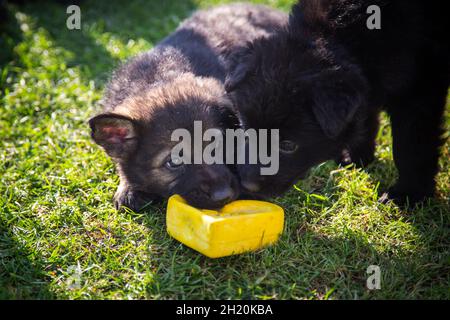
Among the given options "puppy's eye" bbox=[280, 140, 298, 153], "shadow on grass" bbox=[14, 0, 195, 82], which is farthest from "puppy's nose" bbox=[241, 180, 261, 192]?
"shadow on grass" bbox=[14, 0, 195, 82]

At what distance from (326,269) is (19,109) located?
3305 millimetres

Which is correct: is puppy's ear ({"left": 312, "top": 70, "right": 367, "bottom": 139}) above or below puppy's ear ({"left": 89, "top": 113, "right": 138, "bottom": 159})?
above

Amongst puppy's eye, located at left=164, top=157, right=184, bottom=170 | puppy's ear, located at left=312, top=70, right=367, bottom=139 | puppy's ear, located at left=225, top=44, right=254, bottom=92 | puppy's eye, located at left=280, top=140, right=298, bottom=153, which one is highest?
puppy's ear, located at left=225, top=44, right=254, bottom=92

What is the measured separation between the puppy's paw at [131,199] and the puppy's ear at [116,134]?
258 mm

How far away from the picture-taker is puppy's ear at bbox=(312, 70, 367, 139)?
8.84 feet

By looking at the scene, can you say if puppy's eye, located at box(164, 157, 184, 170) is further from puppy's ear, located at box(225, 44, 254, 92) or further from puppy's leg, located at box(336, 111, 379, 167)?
puppy's leg, located at box(336, 111, 379, 167)

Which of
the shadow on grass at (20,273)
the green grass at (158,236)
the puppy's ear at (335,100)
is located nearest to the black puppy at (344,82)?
the puppy's ear at (335,100)

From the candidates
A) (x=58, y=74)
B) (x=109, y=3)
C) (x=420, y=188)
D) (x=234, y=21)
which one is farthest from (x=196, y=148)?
(x=109, y=3)

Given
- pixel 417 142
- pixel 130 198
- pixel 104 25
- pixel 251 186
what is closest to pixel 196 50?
pixel 130 198

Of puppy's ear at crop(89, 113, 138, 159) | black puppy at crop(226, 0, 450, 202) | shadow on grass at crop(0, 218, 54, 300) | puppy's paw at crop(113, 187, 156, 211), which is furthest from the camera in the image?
puppy's paw at crop(113, 187, 156, 211)

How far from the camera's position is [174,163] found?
124 inches

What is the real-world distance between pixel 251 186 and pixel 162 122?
2.48 ft

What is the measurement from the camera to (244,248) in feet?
8.94

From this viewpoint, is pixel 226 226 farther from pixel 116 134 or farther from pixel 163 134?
pixel 116 134
